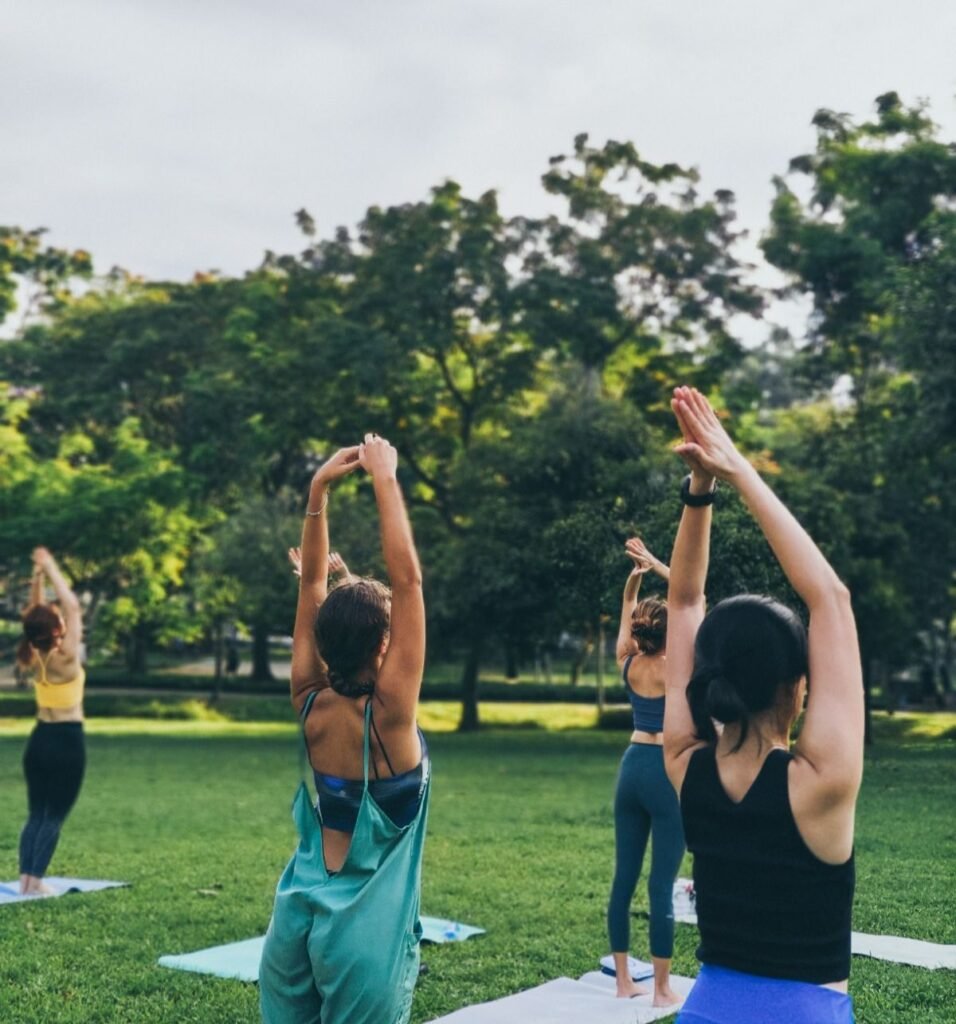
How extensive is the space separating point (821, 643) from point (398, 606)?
1202 millimetres

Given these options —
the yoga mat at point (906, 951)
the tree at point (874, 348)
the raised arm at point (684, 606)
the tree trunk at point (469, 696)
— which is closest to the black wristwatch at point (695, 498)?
the raised arm at point (684, 606)

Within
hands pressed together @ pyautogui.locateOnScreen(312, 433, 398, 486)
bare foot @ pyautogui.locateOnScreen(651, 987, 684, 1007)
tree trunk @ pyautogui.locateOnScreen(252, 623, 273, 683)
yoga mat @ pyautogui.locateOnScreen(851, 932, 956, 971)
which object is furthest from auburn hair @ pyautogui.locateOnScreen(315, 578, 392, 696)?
tree trunk @ pyautogui.locateOnScreen(252, 623, 273, 683)

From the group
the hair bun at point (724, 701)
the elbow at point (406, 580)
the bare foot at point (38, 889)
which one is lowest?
the bare foot at point (38, 889)

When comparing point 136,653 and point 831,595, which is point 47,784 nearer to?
point 831,595

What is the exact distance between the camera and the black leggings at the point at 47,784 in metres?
7.97

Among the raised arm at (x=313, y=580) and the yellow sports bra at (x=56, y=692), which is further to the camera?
the yellow sports bra at (x=56, y=692)

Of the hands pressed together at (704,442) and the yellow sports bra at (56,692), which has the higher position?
the hands pressed together at (704,442)

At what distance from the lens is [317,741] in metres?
3.29

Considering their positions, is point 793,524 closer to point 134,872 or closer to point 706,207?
point 134,872

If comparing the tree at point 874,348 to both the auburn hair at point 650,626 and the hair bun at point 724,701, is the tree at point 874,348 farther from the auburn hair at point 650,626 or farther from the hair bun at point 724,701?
the hair bun at point 724,701

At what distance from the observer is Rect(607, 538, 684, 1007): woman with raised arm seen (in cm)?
584

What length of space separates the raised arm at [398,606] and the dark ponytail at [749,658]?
965 mm

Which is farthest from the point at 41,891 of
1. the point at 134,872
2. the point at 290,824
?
the point at 290,824

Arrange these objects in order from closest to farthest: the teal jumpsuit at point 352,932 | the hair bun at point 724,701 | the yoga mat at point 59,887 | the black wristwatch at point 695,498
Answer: the hair bun at point 724,701 → the black wristwatch at point 695,498 → the teal jumpsuit at point 352,932 → the yoga mat at point 59,887
